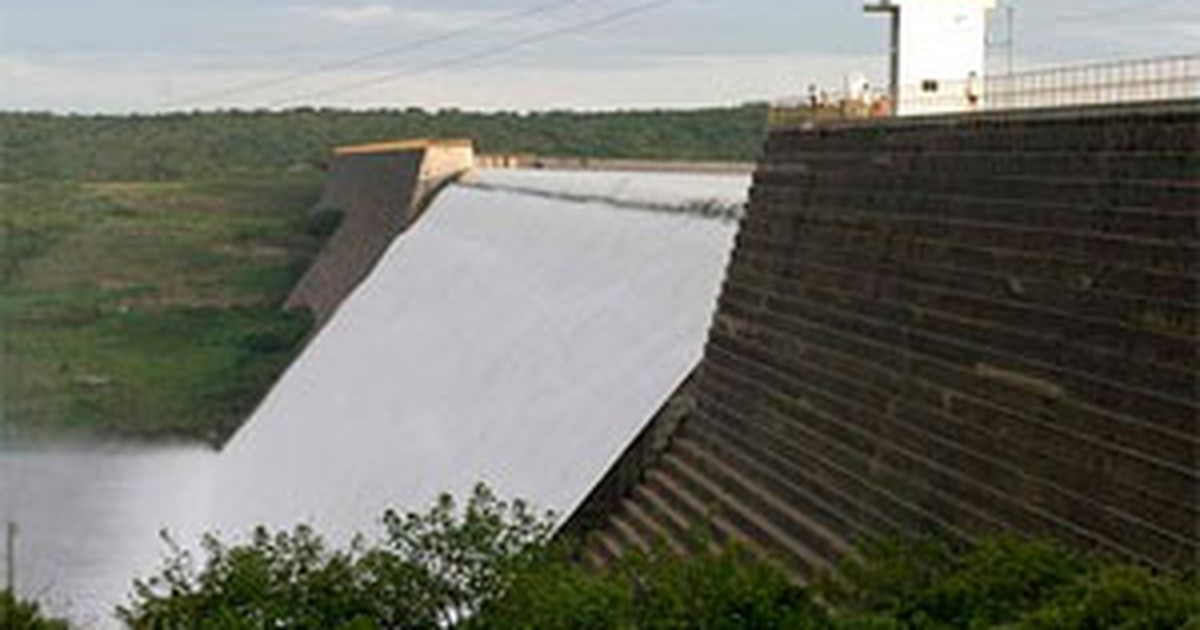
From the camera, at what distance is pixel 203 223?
1980 inches

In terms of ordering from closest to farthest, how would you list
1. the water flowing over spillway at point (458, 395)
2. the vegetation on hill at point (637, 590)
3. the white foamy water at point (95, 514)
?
the vegetation on hill at point (637, 590), the water flowing over spillway at point (458, 395), the white foamy water at point (95, 514)

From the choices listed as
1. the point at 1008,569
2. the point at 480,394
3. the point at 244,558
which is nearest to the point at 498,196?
the point at 480,394

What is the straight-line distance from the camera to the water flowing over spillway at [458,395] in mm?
16766

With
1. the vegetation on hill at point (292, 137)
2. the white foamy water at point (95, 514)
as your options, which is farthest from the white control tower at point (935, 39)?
the vegetation on hill at point (292, 137)

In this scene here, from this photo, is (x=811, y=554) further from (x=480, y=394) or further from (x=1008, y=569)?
(x=480, y=394)

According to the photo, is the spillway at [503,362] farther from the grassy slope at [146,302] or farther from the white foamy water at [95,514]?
the grassy slope at [146,302]

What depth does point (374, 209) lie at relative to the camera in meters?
39.7

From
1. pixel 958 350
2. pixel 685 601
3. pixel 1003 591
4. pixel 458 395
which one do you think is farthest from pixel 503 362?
pixel 1003 591

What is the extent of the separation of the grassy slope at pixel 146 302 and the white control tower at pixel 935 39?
55.3ft

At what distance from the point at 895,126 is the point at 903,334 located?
171 centimetres

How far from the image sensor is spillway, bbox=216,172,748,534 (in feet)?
53.8

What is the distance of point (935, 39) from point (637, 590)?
24.7ft

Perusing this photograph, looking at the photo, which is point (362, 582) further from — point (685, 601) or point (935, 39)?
point (935, 39)

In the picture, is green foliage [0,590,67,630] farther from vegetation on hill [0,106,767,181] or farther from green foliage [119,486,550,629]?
vegetation on hill [0,106,767,181]
